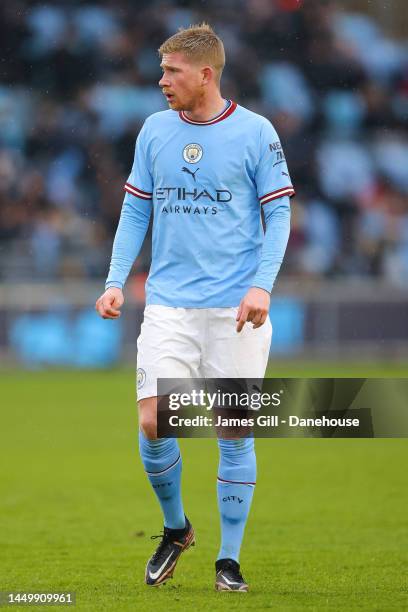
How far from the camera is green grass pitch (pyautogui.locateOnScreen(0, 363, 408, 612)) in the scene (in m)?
4.96

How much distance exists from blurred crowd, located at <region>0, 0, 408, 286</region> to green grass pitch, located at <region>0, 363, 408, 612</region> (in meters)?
5.28

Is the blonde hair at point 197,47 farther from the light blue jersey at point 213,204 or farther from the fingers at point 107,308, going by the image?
the fingers at point 107,308

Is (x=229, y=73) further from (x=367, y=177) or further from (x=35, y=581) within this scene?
(x=35, y=581)

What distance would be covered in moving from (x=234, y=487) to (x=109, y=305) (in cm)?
87

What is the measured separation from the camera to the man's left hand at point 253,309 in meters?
4.70

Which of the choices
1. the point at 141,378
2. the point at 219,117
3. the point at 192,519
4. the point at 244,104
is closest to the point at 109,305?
the point at 141,378

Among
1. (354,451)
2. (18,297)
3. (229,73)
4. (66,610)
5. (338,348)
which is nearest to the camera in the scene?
(66,610)

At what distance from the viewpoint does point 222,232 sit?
4.97 m

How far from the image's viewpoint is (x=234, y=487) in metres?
5.01

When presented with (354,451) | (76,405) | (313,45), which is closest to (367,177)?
(313,45)

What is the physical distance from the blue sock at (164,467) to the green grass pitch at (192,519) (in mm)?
347

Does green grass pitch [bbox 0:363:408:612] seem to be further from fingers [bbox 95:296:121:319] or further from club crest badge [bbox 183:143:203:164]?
club crest badge [bbox 183:143:203:164]

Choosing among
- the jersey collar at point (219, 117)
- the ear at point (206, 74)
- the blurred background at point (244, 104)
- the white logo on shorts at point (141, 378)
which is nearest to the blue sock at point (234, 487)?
the white logo on shorts at point (141, 378)

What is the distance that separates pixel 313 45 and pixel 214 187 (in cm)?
1551
